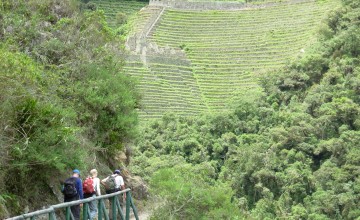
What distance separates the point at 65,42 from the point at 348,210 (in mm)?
26163

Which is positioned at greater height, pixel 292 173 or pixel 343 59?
pixel 343 59

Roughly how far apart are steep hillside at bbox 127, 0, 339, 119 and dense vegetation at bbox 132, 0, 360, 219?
1.83 m

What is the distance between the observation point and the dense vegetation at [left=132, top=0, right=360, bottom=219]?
40.4m

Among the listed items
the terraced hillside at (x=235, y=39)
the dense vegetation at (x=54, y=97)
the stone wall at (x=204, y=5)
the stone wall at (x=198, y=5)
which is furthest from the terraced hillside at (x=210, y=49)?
the dense vegetation at (x=54, y=97)

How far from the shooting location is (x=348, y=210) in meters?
39.8

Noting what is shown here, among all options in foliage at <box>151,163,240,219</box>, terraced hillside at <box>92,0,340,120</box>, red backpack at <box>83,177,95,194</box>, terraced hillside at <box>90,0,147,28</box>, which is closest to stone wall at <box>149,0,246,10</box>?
terraced hillside at <box>92,0,340,120</box>

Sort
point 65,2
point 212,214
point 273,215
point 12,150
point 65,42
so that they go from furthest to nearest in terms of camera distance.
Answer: point 273,215 < point 212,214 < point 65,2 < point 65,42 < point 12,150

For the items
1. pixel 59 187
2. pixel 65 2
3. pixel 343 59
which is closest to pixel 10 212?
pixel 59 187

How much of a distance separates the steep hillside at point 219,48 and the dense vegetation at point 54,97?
2697cm

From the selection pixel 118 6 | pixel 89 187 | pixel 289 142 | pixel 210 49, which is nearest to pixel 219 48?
pixel 210 49

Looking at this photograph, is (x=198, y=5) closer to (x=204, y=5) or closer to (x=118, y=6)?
(x=204, y=5)

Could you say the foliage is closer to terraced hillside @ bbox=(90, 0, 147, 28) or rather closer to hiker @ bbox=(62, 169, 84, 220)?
hiker @ bbox=(62, 169, 84, 220)

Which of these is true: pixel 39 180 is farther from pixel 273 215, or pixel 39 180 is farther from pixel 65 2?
pixel 273 215

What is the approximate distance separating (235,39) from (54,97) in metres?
44.2
